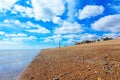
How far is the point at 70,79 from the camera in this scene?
10945 millimetres

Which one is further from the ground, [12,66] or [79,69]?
[79,69]

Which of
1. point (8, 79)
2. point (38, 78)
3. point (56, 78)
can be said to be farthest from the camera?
point (8, 79)

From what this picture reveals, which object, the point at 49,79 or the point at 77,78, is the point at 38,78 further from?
the point at 77,78

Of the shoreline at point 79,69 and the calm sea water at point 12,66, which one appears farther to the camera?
the calm sea water at point 12,66

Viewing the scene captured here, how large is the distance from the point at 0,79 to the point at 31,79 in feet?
10.7

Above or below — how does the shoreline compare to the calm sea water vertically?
above

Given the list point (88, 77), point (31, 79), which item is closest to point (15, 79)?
point (31, 79)

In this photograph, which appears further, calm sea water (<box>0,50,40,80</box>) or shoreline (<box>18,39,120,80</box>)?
calm sea water (<box>0,50,40,80</box>)

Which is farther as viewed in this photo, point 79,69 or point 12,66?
point 12,66

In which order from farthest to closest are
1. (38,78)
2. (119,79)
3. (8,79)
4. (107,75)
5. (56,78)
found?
(8,79), (38,78), (56,78), (107,75), (119,79)

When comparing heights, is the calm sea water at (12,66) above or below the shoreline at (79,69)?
below

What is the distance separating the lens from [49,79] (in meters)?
11.8

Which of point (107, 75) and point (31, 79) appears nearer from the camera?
point (107, 75)

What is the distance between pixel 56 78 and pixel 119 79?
382cm
